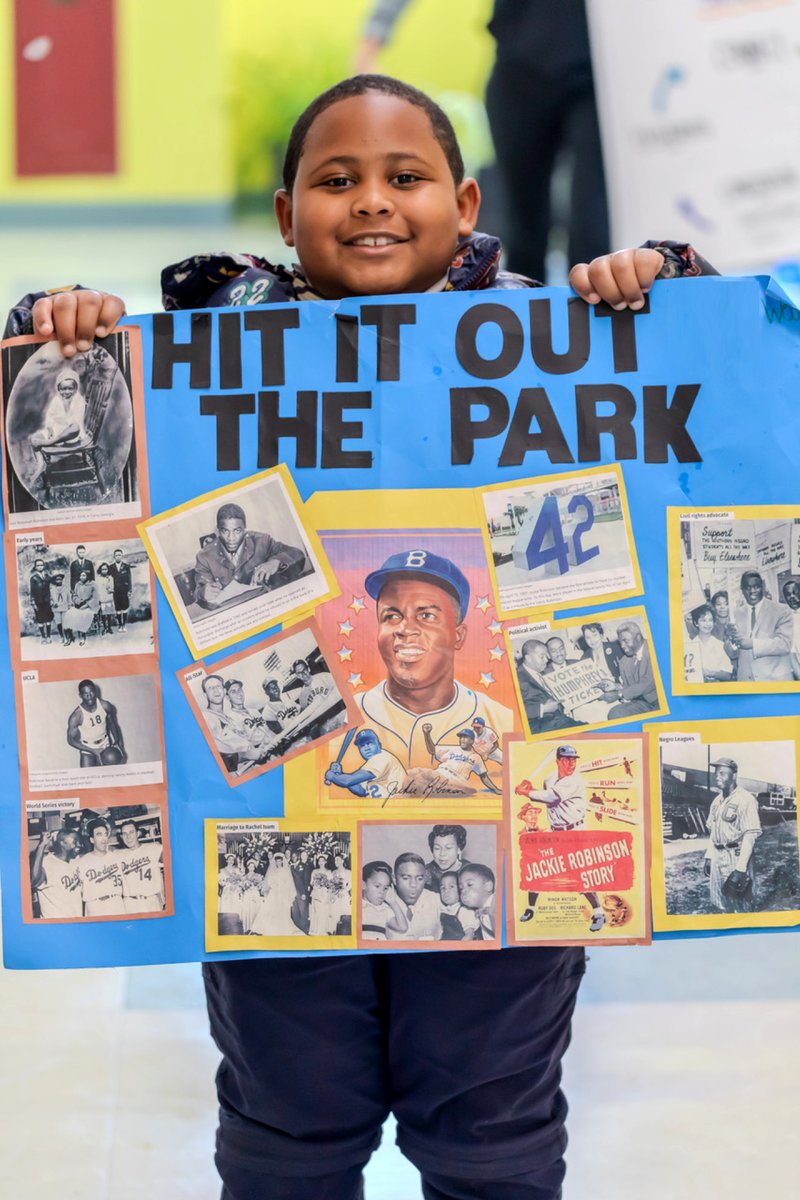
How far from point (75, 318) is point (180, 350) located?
0.08 meters

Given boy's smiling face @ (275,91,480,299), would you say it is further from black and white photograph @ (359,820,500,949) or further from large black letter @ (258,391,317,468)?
black and white photograph @ (359,820,500,949)

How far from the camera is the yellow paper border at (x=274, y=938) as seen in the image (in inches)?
36.3

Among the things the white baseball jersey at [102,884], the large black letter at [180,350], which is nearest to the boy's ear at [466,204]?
the large black letter at [180,350]

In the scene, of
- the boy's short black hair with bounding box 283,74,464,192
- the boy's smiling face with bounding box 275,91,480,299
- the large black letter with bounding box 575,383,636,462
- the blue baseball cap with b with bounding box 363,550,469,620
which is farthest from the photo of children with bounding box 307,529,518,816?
the boy's short black hair with bounding box 283,74,464,192

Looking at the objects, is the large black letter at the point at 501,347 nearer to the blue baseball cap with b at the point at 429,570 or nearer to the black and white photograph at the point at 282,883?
the blue baseball cap with b at the point at 429,570

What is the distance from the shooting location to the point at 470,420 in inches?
36.1

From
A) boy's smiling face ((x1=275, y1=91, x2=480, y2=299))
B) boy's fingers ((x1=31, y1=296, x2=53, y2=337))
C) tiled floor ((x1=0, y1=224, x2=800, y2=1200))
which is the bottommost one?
tiled floor ((x1=0, y1=224, x2=800, y2=1200))

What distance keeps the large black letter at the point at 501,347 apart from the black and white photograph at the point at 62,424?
246 mm

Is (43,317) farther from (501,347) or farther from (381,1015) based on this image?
(381,1015)

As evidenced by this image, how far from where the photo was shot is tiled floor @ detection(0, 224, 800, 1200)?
4.10 ft

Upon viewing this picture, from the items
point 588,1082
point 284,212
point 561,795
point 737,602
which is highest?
point 284,212

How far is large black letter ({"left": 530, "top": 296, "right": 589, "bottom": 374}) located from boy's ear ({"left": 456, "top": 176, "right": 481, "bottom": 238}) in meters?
0.15

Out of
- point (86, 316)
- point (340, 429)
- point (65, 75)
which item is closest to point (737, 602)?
point (340, 429)

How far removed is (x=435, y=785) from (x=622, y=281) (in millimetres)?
391
